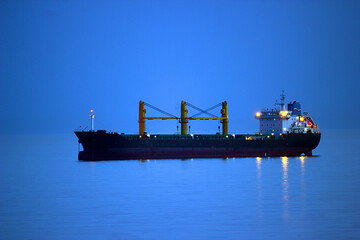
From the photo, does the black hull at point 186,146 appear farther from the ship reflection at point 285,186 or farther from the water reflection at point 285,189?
the water reflection at point 285,189

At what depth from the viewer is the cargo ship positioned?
5772 centimetres

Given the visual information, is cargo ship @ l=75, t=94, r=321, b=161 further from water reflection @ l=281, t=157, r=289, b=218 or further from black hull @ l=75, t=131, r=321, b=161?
water reflection @ l=281, t=157, r=289, b=218

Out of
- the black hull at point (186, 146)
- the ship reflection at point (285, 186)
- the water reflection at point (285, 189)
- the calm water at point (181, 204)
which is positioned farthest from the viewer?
the black hull at point (186, 146)

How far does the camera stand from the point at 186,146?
198 feet

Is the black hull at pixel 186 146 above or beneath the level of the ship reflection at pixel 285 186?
above

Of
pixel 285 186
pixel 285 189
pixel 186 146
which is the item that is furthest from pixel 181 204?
pixel 186 146

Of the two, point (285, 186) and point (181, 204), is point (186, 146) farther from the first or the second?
point (181, 204)

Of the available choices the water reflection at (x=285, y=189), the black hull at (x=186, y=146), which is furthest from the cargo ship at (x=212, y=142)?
the water reflection at (x=285, y=189)

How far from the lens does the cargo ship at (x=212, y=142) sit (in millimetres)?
57719

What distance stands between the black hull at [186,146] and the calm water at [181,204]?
24.0 feet

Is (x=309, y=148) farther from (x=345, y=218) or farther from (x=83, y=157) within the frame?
(x=345, y=218)

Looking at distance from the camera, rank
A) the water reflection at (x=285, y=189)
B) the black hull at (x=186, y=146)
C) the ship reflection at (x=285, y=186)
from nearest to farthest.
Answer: the water reflection at (x=285, y=189)
the ship reflection at (x=285, y=186)
the black hull at (x=186, y=146)

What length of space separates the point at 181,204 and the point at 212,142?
3088 centimetres

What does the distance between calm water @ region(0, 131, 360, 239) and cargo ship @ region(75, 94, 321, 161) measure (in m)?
7.39
